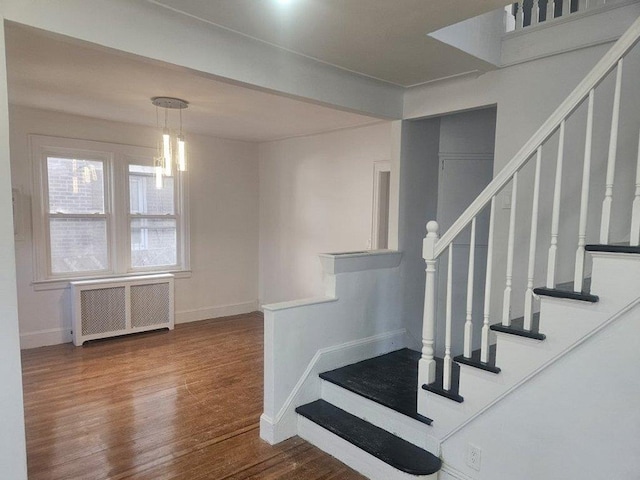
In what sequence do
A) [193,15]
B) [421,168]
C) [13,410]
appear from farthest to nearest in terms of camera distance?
[421,168] → [193,15] → [13,410]

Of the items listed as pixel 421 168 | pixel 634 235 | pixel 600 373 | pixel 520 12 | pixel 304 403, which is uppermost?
pixel 520 12

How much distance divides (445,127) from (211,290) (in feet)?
12.4

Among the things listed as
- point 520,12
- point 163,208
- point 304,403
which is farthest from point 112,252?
point 520,12

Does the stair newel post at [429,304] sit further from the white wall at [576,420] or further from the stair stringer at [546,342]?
the white wall at [576,420]

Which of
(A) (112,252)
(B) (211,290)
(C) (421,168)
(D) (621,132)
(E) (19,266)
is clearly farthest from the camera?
(B) (211,290)

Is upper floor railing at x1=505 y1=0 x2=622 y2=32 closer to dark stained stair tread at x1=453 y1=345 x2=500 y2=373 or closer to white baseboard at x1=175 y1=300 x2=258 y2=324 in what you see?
dark stained stair tread at x1=453 y1=345 x2=500 y2=373

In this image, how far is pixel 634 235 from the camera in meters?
1.65

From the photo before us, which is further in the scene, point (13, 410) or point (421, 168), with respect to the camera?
point (421, 168)

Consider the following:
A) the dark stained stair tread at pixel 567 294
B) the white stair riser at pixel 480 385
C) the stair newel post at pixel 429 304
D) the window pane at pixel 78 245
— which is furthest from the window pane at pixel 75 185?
the dark stained stair tread at pixel 567 294

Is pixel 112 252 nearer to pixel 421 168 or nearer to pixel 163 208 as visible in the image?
pixel 163 208

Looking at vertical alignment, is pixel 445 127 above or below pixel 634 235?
above

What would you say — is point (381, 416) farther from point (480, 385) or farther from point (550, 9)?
point (550, 9)

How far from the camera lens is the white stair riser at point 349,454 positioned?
2.22m

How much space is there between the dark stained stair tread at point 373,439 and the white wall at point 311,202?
7.23 ft
